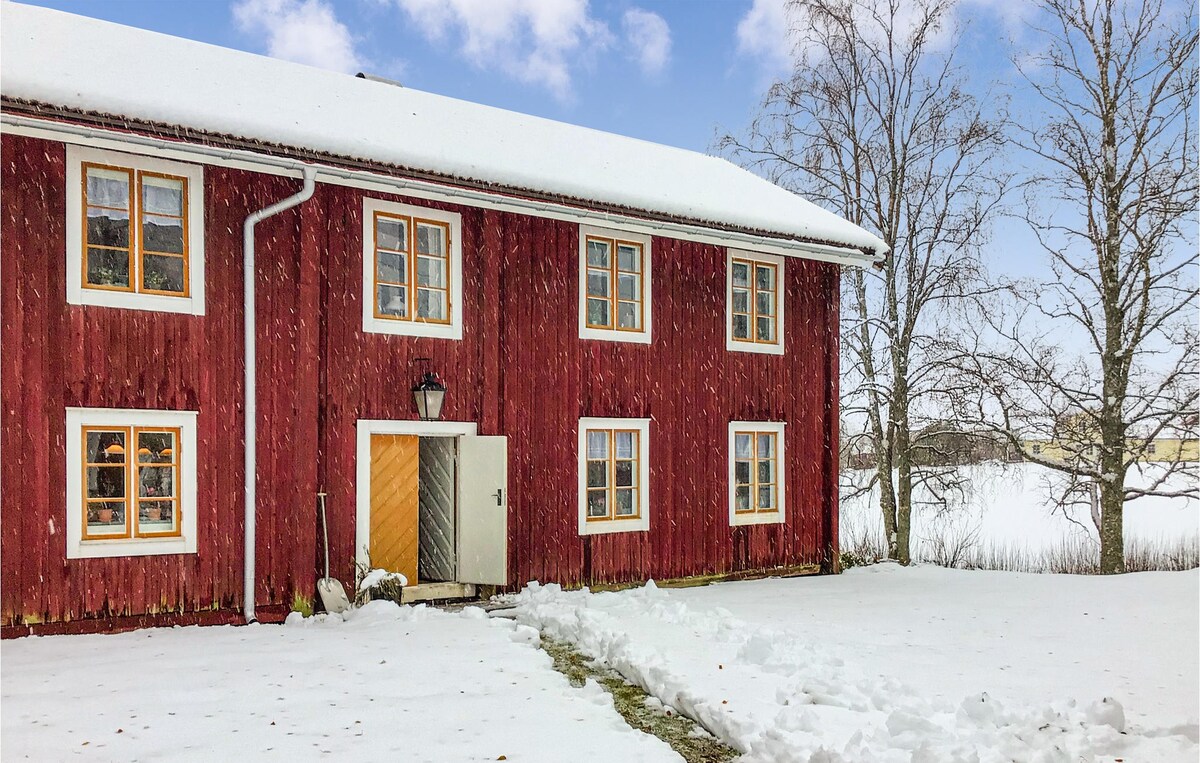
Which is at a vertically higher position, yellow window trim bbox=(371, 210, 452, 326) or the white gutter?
the white gutter

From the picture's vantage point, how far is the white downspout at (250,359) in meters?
9.52

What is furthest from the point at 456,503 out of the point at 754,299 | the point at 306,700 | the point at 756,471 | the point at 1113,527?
the point at 1113,527

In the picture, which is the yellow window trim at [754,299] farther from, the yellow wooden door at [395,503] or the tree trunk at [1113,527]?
the tree trunk at [1113,527]

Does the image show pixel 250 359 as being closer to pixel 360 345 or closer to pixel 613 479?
pixel 360 345

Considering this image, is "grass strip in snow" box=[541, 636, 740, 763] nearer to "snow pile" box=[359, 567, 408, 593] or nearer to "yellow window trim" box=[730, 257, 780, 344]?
"snow pile" box=[359, 567, 408, 593]

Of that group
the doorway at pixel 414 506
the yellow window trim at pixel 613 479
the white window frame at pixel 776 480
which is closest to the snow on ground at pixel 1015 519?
the white window frame at pixel 776 480

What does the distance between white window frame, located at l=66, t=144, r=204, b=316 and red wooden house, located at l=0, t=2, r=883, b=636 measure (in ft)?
0.08

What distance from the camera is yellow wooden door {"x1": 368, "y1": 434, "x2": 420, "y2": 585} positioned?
1094 cm

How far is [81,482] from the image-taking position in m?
8.80

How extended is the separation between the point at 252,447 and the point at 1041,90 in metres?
14.2

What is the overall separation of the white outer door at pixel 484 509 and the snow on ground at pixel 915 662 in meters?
0.55

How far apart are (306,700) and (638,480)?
254 inches

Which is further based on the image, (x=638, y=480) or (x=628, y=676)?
(x=638, y=480)

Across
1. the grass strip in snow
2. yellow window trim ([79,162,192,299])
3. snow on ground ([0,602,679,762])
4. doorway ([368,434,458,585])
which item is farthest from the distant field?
yellow window trim ([79,162,192,299])
